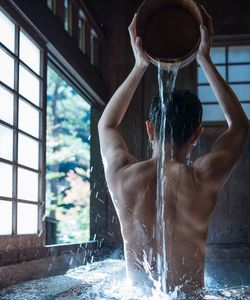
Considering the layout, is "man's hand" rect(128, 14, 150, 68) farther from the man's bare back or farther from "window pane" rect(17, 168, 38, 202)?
"window pane" rect(17, 168, 38, 202)

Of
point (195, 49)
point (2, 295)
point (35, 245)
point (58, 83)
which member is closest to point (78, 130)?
point (58, 83)

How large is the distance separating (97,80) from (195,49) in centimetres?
335

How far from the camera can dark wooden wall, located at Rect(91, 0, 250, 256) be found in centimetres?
573

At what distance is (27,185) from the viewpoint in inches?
146

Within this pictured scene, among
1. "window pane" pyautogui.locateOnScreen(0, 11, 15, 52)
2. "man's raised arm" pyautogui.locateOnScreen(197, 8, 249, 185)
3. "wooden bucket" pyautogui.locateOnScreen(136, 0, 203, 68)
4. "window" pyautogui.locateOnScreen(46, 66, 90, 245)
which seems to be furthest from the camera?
"window" pyautogui.locateOnScreen(46, 66, 90, 245)

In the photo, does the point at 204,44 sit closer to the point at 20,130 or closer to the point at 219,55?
the point at 20,130

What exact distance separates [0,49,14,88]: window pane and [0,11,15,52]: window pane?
0.07 meters

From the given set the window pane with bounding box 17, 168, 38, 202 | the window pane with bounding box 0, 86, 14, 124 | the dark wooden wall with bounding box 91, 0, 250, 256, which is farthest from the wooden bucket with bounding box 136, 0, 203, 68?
the dark wooden wall with bounding box 91, 0, 250, 256

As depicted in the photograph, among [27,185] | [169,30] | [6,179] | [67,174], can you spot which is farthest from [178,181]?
[67,174]

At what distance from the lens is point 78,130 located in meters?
11.5

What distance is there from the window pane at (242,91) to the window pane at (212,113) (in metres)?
0.26

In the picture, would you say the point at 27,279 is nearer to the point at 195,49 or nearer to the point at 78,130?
the point at 195,49

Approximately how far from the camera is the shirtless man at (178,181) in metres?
1.73

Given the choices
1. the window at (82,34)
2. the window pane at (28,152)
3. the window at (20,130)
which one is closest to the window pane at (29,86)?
the window at (20,130)
